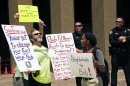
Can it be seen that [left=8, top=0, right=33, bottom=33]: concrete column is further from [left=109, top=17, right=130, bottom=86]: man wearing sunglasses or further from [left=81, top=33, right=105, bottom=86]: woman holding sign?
[left=81, top=33, right=105, bottom=86]: woman holding sign

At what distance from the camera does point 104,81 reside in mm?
7555

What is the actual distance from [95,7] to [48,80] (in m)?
11.5

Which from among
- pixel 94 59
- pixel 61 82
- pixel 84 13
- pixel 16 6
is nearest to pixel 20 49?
pixel 94 59

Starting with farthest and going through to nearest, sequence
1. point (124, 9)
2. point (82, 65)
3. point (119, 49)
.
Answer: point (124, 9)
point (119, 49)
point (82, 65)

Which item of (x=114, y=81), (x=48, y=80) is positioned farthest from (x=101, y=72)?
(x=114, y=81)

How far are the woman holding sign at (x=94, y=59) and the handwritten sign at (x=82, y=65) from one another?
0.28 ft

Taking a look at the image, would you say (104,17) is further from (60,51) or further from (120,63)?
(60,51)

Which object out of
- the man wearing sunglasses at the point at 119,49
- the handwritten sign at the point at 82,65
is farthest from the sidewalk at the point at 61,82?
the handwritten sign at the point at 82,65

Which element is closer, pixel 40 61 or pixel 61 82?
pixel 40 61

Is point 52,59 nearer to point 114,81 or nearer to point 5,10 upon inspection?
point 114,81

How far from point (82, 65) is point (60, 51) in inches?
67.2

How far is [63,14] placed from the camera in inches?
734

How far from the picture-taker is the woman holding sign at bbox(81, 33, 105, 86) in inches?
287

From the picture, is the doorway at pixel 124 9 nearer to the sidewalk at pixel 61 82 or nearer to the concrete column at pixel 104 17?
the concrete column at pixel 104 17
